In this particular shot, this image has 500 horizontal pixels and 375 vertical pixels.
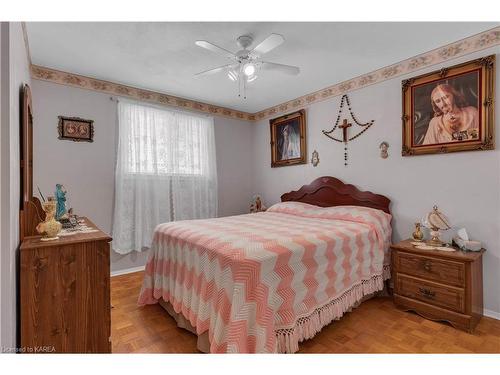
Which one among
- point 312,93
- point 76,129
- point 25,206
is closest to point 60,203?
point 25,206

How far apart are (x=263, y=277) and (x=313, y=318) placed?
2.01 ft

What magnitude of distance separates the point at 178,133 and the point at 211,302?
280 cm

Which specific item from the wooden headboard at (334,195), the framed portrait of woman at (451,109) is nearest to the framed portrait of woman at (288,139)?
the wooden headboard at (334,195)

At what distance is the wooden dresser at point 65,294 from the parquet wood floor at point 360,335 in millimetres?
448

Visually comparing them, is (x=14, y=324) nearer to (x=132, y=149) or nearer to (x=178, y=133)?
(x=132, y=149)

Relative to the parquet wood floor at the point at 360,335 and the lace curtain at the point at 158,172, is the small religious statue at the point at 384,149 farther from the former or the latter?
the lace curtain at the point at 158,172

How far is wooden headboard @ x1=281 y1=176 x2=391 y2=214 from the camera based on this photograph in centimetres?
297

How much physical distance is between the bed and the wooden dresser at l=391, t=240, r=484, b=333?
0.21 metres

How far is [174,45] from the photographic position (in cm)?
233

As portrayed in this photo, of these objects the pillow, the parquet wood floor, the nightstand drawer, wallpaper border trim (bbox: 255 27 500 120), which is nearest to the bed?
the parquet wood floor

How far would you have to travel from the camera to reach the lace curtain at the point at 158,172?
3.30 metres

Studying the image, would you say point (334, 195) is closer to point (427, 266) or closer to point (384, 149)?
point (384, 149)

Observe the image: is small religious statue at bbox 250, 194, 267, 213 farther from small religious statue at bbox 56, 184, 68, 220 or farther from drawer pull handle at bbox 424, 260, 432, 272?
small religious statue at bbox 56, 184, 68, 220

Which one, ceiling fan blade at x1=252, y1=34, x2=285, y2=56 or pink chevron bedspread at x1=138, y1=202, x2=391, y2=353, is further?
ceiling fan blade at x1=252, y1=34, x2=285, y2=56
